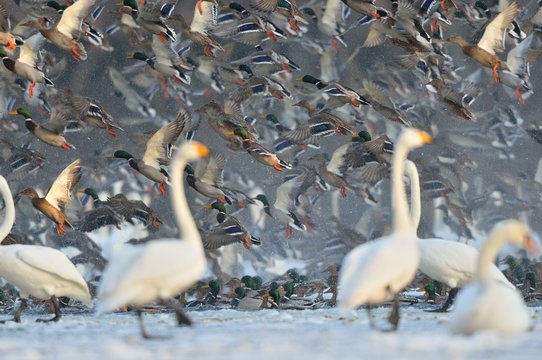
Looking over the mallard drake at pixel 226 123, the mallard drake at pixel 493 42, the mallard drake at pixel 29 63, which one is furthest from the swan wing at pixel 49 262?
the mallard drake at pixel 493 42

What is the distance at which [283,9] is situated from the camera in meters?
20.3

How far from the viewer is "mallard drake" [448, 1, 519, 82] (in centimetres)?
Result: 1748

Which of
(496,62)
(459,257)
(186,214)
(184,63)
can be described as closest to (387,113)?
(496,62)

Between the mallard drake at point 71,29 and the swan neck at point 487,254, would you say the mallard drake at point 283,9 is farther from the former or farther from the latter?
the swan neck at point 487,254

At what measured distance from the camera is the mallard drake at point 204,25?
20031 mm

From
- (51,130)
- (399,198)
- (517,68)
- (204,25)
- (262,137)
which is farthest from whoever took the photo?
(262,137)

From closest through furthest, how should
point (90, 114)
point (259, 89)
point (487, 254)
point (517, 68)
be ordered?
point (487, 254)
point (90, 114)
point (517, 68)
point (259, 89)

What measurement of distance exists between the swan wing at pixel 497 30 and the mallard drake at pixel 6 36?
20.2 ft

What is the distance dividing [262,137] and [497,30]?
5715mm

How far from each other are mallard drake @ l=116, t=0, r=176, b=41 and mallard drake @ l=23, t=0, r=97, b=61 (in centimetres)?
146

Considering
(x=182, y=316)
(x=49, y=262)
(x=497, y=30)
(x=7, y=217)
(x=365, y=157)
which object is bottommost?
(x=365, y=157)

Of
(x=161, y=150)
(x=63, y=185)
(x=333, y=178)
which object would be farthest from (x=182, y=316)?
(x=333, y=178)

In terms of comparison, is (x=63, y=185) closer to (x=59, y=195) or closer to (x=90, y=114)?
(x=59, y=195)

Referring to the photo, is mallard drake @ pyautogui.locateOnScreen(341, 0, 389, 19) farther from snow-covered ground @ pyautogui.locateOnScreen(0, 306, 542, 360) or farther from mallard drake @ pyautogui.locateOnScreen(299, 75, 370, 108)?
snow-covered ground @ pyautogui.locateOnScreen(0, 306, 542, 360)
